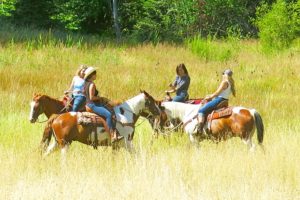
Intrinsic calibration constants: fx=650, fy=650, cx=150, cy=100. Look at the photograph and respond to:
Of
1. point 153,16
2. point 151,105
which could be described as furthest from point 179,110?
point 153,16

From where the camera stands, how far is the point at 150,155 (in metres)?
9.52

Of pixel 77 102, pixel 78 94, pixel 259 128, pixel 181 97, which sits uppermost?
pixel 78 94

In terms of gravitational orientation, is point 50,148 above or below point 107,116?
below

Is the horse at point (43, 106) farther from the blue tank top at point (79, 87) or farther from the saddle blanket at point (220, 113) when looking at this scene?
the saddle blanket at point (220, 113)

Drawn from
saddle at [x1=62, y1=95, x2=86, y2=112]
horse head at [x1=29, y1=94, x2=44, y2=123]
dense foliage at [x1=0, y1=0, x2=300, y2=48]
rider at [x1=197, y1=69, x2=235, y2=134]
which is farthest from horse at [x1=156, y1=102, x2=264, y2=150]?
dense foliage at [x1=0, y1=0, x2=300, y2=48]

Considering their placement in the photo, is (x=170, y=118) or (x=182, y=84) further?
(x=182, y=84)

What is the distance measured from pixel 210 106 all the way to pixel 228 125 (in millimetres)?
466

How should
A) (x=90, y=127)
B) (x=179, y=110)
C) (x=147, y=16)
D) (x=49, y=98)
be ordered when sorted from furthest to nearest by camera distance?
(x=147, y=16) < (x=179, y=110) < (x=49, y=98) < (x=90, y=127)

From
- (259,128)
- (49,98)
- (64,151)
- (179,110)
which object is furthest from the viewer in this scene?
(179,110)

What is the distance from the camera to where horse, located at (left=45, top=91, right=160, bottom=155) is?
9336 mm

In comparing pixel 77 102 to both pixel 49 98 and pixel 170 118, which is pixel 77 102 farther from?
pixel 170 118

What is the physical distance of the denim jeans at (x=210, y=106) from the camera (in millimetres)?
10641

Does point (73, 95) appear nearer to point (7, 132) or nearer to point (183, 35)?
point (7, 132)

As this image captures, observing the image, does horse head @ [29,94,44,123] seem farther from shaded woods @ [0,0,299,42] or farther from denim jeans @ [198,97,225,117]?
shaded woods @ [0,0,299,42]
